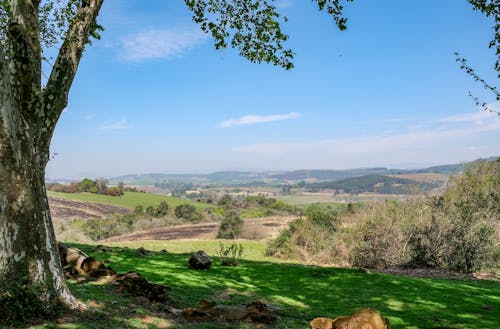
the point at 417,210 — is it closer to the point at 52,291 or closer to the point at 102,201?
the point at 52,291

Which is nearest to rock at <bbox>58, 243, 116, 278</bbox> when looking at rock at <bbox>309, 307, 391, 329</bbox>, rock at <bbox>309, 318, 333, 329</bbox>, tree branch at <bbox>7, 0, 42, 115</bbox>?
tree branch at <bbox>7, 0, 42, 115</bbox>

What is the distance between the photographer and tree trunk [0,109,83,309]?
18.3 ft

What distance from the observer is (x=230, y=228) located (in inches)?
1535

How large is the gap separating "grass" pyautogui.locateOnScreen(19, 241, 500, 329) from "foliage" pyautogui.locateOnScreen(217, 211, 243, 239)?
73.7 feet

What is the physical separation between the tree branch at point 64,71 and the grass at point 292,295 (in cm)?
332

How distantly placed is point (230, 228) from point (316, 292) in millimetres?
28221

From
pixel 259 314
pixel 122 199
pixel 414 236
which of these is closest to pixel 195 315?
pixel 259 314

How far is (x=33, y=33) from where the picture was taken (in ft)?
20.6

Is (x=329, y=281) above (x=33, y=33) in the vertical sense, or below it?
below

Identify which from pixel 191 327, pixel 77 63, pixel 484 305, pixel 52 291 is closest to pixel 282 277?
pixel 484 305

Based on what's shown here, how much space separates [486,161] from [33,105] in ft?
122

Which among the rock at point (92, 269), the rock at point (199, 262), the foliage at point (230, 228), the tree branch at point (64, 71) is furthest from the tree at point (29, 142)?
the foliage at point (230, 228)

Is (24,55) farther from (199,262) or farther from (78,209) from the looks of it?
(78,209)

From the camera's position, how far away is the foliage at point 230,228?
3832 centimetres
